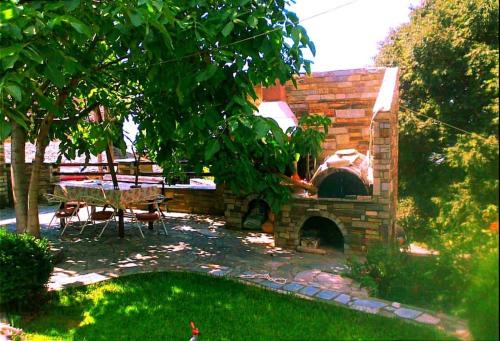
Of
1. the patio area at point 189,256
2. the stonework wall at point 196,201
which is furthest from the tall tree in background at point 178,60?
the stonework wall at point 196,201

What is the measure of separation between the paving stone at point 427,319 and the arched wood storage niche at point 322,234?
18.6 feet

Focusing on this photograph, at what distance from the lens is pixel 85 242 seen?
7.38m

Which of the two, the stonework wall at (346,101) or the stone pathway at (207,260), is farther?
the stonework wall at (346,101)

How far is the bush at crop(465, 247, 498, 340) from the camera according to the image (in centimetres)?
84

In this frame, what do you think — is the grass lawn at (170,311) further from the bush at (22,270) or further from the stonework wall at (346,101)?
the stonework wall at (346,101)

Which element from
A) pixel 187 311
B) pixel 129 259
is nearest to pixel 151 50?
pixel 187 311

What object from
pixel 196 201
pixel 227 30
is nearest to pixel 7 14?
pixel 227 30

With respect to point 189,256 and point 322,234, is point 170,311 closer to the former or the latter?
point 189,256

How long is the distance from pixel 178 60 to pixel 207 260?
11.0 feet

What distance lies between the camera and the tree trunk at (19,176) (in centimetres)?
594

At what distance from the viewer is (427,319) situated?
1.16 m

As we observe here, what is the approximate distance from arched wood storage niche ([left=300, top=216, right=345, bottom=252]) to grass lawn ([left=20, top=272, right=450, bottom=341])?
7.70 ft

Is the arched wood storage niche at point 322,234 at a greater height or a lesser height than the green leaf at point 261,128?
lesser

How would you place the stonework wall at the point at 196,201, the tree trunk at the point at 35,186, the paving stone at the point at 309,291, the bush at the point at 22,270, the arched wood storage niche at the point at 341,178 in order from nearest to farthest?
the bush at the point at 22,270 → the paving stone at the point at 309,291 → the tree trunk at the point at 35,186 → the arched wood storage niche at the point at 341,178 → the stonework wall at the point at 196,201
